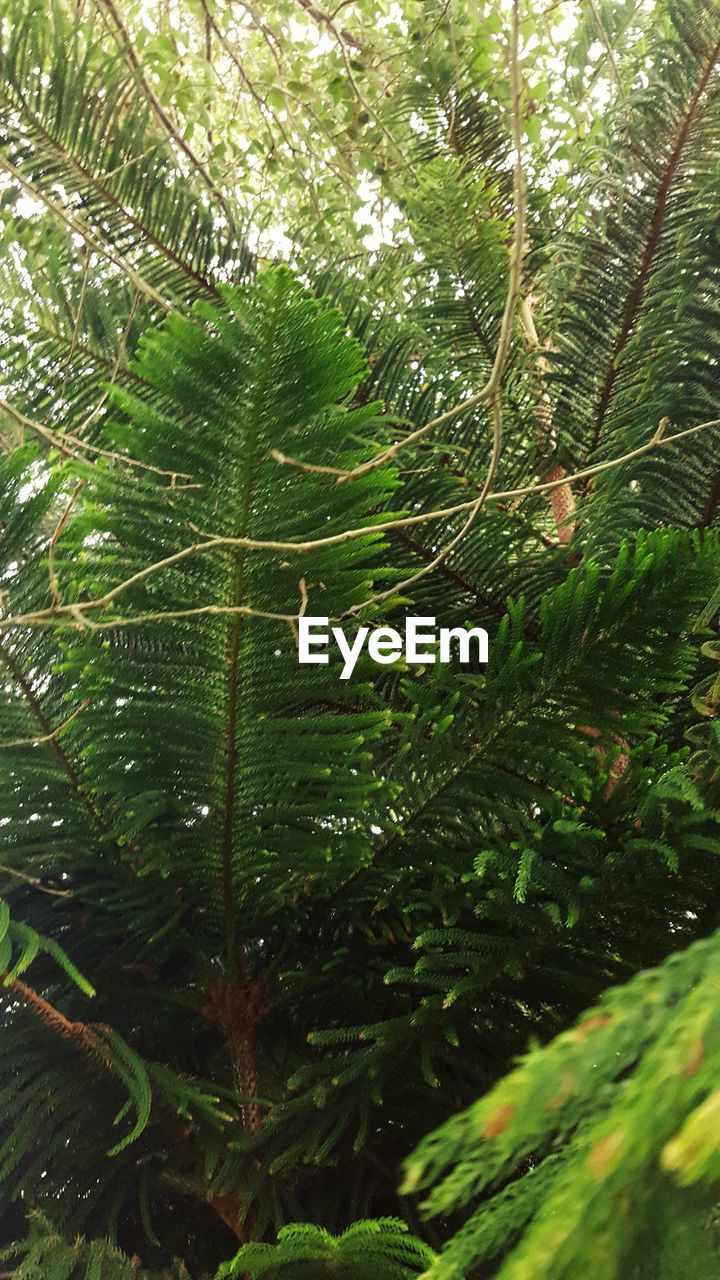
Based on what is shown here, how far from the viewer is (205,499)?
18.0 inches

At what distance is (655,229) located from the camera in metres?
0.67

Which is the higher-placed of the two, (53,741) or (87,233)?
(87,233)

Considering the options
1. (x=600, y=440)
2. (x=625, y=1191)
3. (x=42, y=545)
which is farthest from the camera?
(x=600, y=440)

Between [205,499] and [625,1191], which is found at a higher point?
[205,499]

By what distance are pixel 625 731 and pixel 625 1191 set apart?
319 millimetres

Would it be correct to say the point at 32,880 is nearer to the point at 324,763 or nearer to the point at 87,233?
the point at 324,763

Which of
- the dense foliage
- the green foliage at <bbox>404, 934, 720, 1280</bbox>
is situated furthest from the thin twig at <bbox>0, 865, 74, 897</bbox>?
the green foliage at <bbox>404, 934, 720, 1280</bbox>

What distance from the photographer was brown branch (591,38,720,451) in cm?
66

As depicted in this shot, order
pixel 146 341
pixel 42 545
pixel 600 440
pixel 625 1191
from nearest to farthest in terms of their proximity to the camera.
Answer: pixel 625 1191
pixel 146 341
pixel 42 545
pixel 600 440

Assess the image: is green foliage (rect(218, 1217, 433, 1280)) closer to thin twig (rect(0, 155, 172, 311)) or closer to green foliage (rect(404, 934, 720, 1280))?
green foliage (rect(404, 934, 720, 1280))

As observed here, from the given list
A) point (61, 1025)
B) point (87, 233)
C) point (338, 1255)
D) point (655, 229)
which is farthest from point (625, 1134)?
point (87, 233)

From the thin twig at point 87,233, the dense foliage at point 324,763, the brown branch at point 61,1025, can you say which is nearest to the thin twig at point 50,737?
the dense foliage at point 324,763

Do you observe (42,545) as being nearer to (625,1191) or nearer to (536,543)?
(536,543)

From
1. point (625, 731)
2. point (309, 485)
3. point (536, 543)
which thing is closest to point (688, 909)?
point (625, 731)
